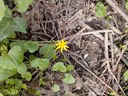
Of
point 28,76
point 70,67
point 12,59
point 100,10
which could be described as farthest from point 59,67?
point 100,10

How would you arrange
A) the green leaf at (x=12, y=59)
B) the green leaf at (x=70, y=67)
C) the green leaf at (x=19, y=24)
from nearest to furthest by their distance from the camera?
the green leaf at (x=12, y=59) → the green leaf at (x=19, y=24) → the green leaf at (x=70, y=67)

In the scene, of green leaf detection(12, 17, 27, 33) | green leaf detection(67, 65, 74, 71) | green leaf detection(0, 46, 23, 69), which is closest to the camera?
green leaf detection(0, 46, 23, 69)

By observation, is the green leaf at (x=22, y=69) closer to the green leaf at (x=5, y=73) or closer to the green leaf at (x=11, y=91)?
the green leaf at (x=5, y=73)

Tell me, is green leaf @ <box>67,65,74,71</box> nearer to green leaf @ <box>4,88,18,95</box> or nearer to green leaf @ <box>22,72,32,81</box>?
green leaf @ <box>22,72,32,81</box>

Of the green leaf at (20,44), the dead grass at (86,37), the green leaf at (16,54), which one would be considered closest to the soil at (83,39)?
the dead grass at (86,37)

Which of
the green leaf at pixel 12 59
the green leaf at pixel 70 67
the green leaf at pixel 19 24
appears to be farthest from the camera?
the green leaf at pixel 70 67

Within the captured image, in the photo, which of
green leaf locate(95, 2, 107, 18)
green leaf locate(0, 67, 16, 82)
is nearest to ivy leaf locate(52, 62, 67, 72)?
green leaf locate(0, 67, 16, 82)

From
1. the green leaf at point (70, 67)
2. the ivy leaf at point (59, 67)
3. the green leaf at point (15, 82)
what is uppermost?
the ivy leaf at point (59, 67)

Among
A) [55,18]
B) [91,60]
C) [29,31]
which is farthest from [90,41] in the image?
[29,31]

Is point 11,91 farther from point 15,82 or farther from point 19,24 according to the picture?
point 19,24
